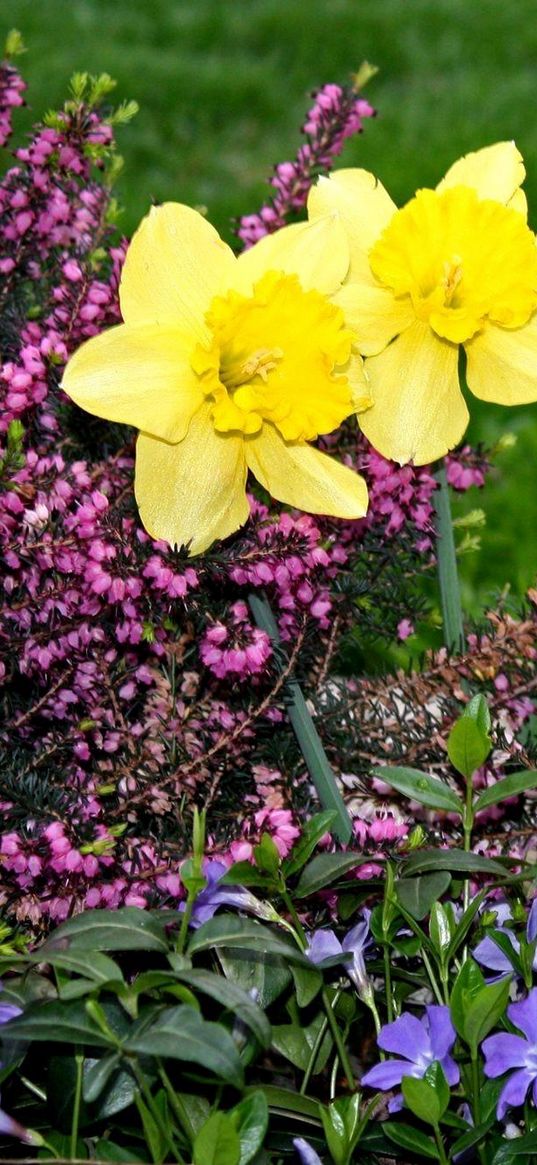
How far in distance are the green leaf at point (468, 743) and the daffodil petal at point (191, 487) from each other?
0.25m

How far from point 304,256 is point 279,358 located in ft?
0.32

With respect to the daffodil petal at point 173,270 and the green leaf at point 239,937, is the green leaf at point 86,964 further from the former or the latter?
the daffodil petal at point 173,270

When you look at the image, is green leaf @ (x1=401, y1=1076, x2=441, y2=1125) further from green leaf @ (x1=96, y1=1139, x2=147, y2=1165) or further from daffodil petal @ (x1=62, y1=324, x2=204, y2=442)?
daffodil petal @ (x1=62, y1=324, x2=204, y2=442)

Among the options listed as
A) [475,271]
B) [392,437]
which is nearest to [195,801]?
[392,437]

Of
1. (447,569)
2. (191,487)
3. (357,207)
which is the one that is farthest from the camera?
(447,569)

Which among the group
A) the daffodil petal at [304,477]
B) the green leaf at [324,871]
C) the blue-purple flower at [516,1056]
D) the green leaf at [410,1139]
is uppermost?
the daffodil petal at [304,477]

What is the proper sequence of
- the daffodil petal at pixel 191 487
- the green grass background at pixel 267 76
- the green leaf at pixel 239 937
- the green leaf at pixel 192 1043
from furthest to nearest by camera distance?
1. the green grass background at pixel 267 76
2. the daffodil petal at pixel 191 487
3. the green leaf at pixel 239 937
4. the green leaf at pixel 192 1043

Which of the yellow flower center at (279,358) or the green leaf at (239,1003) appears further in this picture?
the yellow flower center at (279,358)

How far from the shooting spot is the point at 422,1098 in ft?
3.15

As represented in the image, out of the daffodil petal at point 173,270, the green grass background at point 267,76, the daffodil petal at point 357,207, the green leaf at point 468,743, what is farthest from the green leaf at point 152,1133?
the green grass background at point 267,76

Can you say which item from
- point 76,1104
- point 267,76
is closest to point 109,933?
point 76,1104

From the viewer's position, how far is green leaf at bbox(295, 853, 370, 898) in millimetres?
1043

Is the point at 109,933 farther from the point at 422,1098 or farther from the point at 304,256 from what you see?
the point at 304,256

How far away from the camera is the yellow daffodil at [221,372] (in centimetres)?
113
